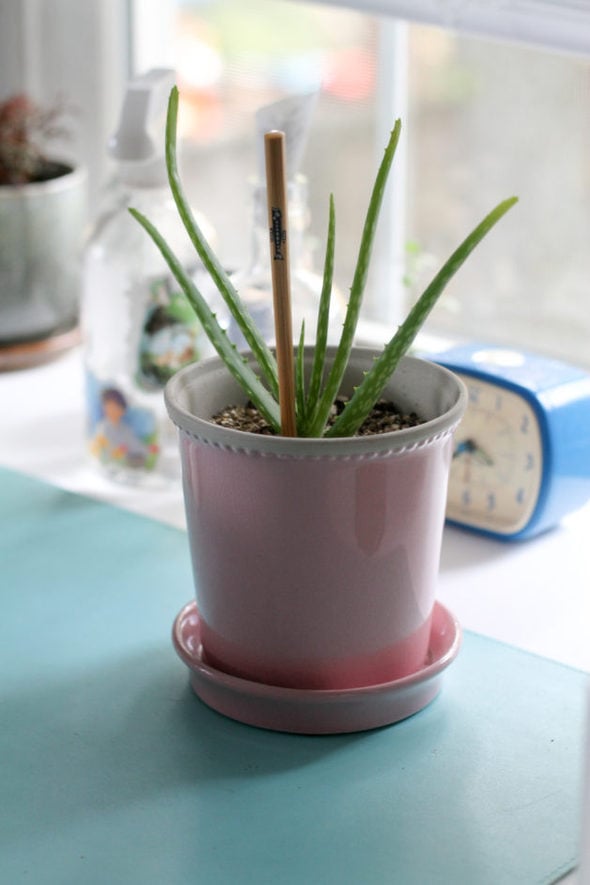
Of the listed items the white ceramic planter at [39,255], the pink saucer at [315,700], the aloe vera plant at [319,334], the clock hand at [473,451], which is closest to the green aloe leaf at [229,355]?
the aloe vera plant at [319,334]

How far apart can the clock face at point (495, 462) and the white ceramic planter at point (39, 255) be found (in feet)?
1.24

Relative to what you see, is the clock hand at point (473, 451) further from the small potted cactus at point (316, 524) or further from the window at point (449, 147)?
the window at point (449, 147)

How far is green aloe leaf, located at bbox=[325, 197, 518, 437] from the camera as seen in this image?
23.9 inches

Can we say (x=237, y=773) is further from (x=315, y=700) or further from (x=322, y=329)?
(x=322, y=329)

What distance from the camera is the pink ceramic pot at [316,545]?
2.02 feet

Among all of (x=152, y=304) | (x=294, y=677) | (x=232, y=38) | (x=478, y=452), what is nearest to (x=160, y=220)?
(x=152, y=304)

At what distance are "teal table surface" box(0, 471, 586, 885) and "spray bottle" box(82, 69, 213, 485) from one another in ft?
0.57

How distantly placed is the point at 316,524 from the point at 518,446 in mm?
253

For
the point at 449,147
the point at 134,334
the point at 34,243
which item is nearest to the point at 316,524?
the point at 134,334

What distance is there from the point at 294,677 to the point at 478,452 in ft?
0.85

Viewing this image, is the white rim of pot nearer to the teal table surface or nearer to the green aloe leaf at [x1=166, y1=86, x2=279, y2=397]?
the green aloe leaf at [x1=166, y1=86, x2=279, y2=397]

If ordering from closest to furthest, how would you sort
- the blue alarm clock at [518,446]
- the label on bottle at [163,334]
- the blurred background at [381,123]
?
1. the blue alarm clock at [518,446]
2. the label on bottle at [163,334]
3. the blurred background at [381,123]

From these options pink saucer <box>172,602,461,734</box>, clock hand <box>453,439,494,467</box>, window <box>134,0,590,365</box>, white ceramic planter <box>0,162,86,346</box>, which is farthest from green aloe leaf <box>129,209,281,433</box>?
window <box>134,0,590,365</box>

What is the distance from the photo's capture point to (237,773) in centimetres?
63
